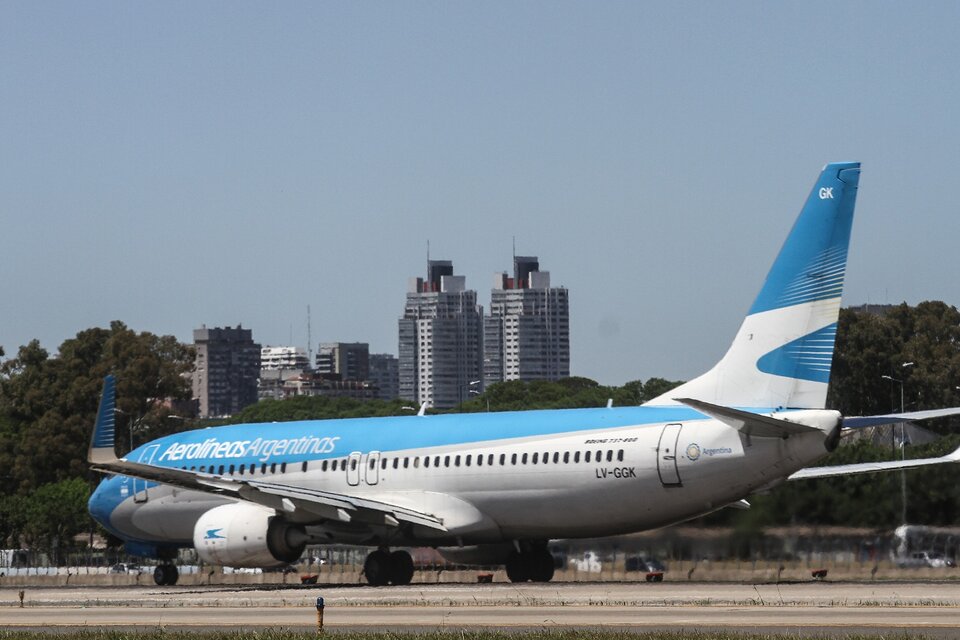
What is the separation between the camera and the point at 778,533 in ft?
125

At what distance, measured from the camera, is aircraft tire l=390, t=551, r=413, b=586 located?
132ft

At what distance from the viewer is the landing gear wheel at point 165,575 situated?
45.9 m

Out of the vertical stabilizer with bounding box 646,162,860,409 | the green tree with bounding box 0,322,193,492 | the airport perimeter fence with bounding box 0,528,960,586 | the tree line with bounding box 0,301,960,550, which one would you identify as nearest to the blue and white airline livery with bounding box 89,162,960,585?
the vertical stabilizer with bounding box 646,162,860,409

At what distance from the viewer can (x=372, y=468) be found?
4069 centimetres

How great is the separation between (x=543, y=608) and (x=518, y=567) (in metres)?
10.5

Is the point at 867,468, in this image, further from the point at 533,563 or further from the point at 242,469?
the point at 242,469

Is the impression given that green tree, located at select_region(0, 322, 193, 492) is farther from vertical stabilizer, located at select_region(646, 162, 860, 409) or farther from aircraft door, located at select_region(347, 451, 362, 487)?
vertical stabilizer, located at select_region(646, 162, 860, 409)

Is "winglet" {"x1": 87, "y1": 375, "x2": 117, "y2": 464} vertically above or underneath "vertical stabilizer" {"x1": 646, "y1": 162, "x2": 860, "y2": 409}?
underneath

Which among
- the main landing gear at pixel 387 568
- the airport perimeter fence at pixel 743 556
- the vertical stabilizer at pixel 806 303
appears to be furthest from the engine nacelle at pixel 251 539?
the vertical stabilizer at pixel 806 303

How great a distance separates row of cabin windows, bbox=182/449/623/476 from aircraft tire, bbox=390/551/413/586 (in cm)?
214

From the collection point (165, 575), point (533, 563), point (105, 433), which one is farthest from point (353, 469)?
point (165, 575)

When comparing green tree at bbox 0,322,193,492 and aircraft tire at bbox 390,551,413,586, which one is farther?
green tree at bbox 0,322,193,492

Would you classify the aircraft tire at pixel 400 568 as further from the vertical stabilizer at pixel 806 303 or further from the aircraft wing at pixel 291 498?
the vertical stabilizer at pixel 806 303

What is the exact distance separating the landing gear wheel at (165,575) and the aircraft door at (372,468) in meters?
8.31
